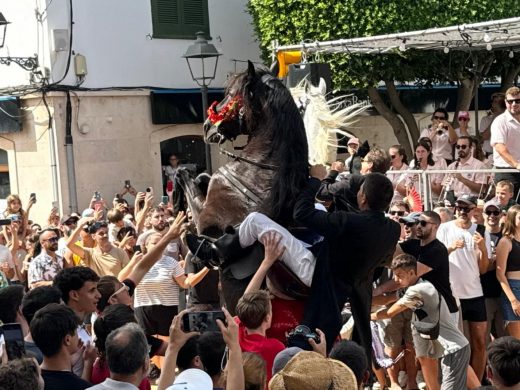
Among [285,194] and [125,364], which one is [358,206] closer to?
[285,194]

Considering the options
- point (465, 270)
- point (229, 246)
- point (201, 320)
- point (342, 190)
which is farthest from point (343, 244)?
point (465, 270)

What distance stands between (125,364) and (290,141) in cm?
244

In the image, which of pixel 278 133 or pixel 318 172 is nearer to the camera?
pixel 278 133

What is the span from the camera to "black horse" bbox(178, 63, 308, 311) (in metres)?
6.51

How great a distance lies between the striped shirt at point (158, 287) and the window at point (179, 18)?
35.5 ft

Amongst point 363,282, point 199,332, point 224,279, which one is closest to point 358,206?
point 363,282

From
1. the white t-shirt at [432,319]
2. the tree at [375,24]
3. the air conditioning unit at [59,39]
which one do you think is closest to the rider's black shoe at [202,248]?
the white t-shirt at [432,319]

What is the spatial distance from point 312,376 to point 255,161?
9.38 ft

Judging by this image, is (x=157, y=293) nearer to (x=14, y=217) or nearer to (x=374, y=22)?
(x=14, y=217)

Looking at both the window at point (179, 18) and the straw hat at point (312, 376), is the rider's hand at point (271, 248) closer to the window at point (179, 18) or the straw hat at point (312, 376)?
the straw hat at point (312, 376)

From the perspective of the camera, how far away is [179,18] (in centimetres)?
2027

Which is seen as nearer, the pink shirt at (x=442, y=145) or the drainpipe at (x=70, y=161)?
the pink shirt at (x=442, y=145)

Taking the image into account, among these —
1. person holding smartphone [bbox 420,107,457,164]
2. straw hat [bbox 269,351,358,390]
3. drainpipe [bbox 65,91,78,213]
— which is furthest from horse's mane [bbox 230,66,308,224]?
drainpipe [bbox 65,91,78,213]

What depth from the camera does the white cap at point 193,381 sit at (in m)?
4.41
